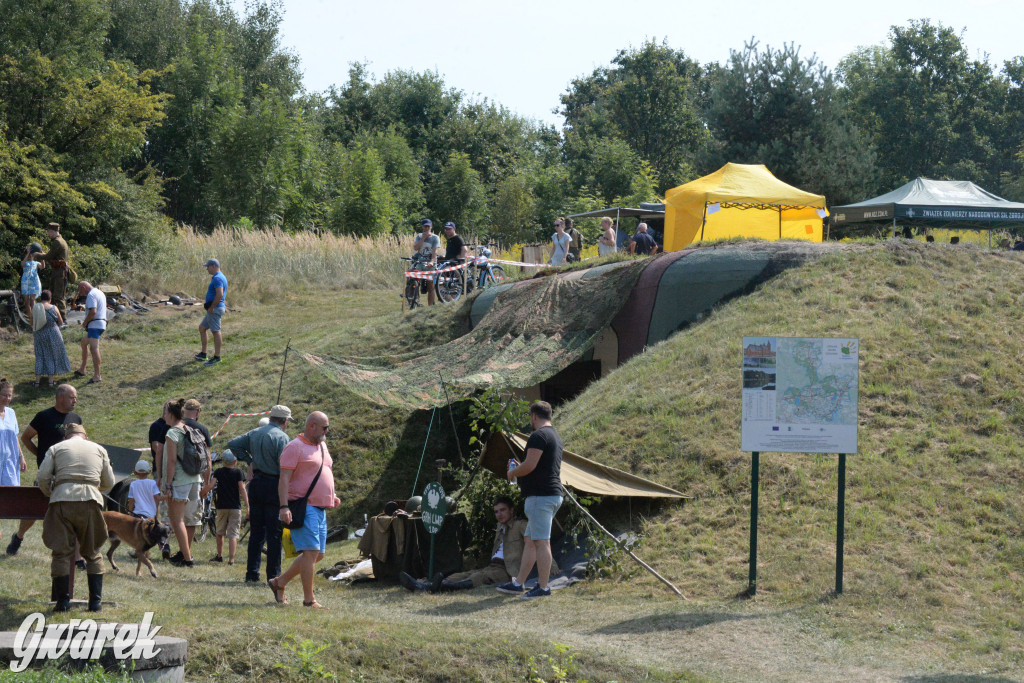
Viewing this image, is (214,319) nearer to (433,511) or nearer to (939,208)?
(433,511)

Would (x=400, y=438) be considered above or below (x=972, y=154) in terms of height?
below

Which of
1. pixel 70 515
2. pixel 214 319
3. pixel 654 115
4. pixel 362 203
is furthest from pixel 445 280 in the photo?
pixel 654 115

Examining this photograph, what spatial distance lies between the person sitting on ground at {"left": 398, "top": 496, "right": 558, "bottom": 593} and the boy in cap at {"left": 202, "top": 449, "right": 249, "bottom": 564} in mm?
2007

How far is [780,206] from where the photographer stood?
62.6 ft

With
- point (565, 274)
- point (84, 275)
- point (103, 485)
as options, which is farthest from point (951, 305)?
point (84, 275)

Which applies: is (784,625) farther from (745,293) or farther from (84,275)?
(84,275)

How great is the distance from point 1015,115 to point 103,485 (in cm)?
5116

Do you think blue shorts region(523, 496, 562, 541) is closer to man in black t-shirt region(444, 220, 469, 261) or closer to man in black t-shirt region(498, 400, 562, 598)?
man in black t-shirt region(498, 400, 562, 598)

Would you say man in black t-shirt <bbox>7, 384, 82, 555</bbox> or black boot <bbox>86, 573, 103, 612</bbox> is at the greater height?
man in black t-shirt <bbox>7, 384, 82, 555</bbox>

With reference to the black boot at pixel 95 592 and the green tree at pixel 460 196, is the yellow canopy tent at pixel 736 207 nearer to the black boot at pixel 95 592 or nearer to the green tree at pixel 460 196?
the black boot at pixel 95 592

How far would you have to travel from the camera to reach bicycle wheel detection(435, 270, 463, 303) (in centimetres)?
1994

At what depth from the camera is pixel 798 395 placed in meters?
8.33

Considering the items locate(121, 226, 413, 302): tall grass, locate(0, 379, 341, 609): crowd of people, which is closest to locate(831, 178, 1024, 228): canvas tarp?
locate(121, 226, 413, 302): tall grass

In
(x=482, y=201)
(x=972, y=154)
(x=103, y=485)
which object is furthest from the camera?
(x=972, y=154)
